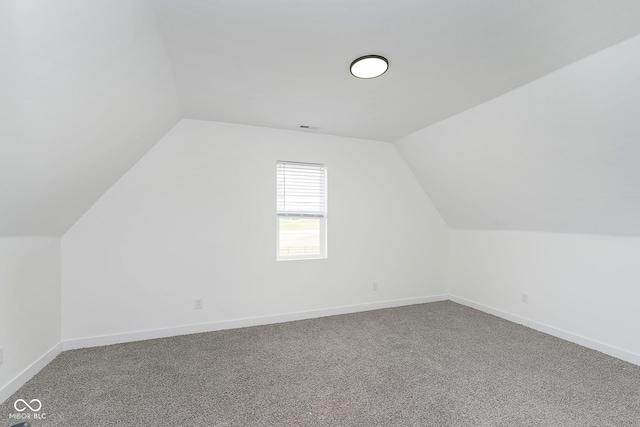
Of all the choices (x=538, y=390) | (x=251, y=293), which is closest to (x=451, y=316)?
→ (x=538, y=390)

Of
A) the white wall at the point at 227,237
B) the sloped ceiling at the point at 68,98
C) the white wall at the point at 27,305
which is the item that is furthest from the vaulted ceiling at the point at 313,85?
the white wall at the point at 227,237

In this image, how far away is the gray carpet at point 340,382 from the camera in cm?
201

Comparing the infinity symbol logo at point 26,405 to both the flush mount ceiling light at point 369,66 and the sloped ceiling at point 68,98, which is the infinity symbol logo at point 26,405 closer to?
the sloped ceiling at point 68,98

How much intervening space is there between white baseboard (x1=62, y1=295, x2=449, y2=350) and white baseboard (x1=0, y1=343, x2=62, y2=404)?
19 cm

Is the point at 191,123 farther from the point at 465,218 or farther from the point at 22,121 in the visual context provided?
the point at 465,218

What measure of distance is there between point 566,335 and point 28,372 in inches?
199

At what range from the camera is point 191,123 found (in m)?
3.45

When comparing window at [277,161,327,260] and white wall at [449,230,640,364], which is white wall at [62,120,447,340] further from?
white wall at [449,230,640,364]

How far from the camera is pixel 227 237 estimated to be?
3.59 meters

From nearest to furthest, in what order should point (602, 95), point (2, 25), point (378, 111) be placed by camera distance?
point (2, 25) < point (602, 95) < point (378, 111)

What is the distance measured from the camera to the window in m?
3.92

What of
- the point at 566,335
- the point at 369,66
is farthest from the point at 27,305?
the point at 566,335

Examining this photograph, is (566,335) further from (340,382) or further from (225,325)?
(225,325)

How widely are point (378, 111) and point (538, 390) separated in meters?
2.79
